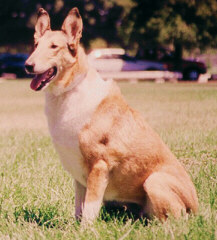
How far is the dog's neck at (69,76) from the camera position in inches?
156

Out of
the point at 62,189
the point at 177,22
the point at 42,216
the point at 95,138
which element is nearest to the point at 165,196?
the point at 95,138

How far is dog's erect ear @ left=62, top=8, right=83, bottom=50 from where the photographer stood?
13.2 feet

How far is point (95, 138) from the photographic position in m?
3.96

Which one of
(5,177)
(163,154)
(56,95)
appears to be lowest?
(5,177)

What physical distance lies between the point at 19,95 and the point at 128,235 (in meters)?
18.1

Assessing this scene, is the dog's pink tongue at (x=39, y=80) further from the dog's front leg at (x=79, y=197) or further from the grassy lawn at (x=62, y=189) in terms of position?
the grassy lawn at (x=62, y=189)

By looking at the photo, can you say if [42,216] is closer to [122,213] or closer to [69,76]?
[122,213]

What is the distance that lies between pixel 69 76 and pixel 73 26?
0.43 metres

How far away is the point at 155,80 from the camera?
29.7 meters

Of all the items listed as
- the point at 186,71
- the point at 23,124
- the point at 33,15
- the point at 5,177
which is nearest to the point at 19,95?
the point at 23,124

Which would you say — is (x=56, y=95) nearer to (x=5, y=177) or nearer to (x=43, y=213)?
(x=43, y=213)

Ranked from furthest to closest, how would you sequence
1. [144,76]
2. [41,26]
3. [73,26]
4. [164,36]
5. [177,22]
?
[164,36] < [177,22] < [144,76] < [41,26] < [73,26]

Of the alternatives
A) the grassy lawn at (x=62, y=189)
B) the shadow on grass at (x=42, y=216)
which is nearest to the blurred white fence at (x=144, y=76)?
the grassy lawn at (x=62, y=189)

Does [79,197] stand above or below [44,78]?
below
